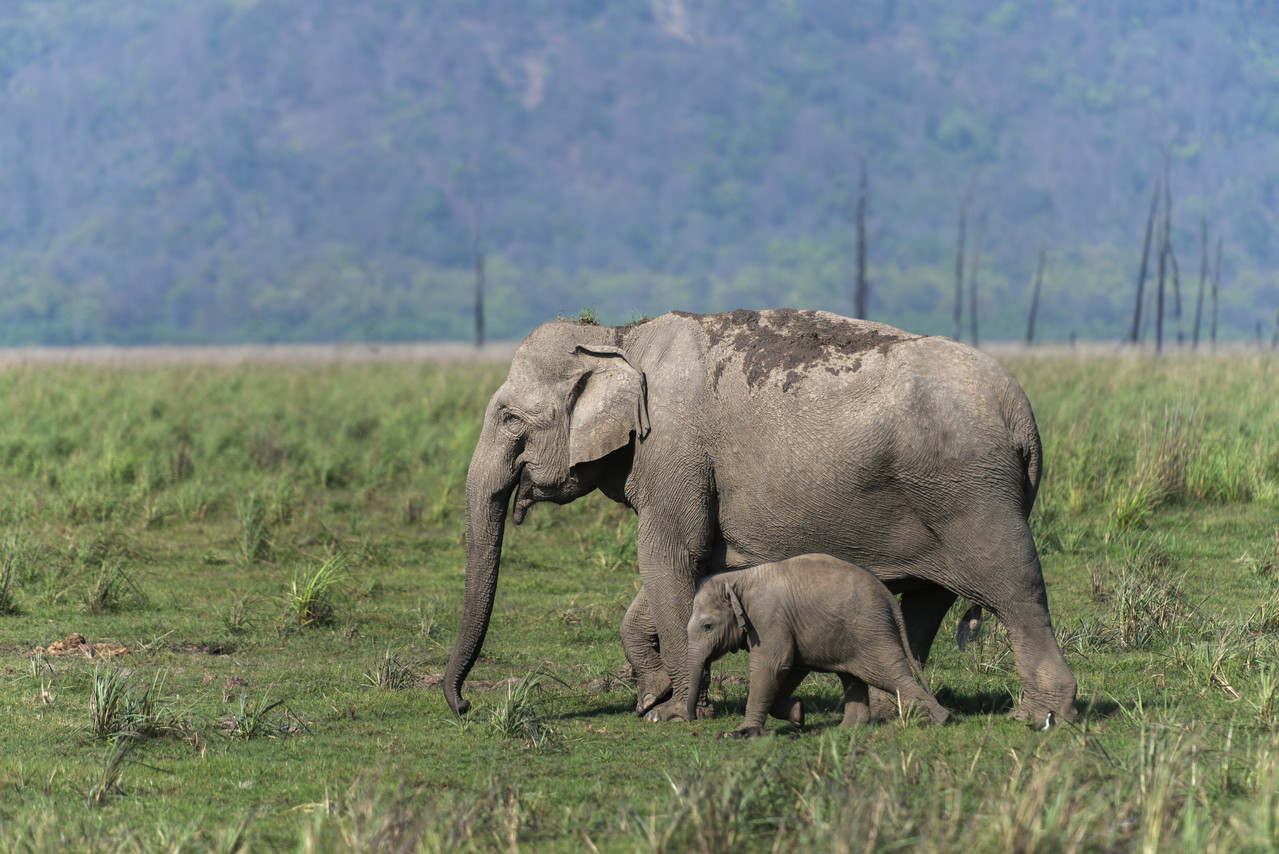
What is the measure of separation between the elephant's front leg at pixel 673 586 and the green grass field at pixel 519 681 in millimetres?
340

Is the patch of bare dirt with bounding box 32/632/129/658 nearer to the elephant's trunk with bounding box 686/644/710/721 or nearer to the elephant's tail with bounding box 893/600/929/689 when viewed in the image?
the elephant's trunk with bounding box 686/644/710/721

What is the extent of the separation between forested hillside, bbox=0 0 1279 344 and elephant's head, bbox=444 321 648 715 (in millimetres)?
122199

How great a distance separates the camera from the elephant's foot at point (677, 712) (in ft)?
25.6

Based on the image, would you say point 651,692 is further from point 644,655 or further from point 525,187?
point 525,187

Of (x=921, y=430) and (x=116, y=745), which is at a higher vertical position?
(x=921, y=430)

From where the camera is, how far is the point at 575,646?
996 centimetres

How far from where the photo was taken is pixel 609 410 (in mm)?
7730

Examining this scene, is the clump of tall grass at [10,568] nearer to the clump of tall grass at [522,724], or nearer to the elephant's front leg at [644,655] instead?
the clump of tall grass at [522,724]

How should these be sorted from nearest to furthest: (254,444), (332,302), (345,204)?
(254,444) → (332,302) → (345,204)

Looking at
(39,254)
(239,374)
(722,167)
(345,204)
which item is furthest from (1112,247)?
(239,374)

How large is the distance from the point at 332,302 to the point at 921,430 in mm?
137002

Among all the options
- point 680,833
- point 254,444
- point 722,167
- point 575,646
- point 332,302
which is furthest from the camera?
point 722,167

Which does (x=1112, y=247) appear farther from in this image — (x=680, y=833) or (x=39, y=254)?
(x=680, y=833)

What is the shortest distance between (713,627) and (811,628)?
531 millimetres
